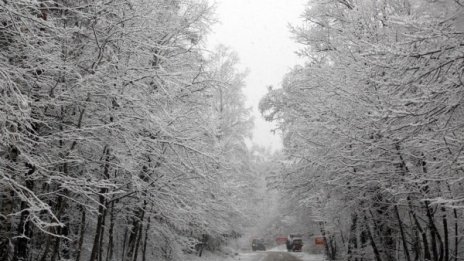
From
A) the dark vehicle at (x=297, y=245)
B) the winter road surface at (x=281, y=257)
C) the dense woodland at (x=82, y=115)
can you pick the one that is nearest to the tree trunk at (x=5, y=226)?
the dense woodland at (x=82, y=115)

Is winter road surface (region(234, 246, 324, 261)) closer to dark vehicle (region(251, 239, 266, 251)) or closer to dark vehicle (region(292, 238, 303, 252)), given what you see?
dark vehicle (region(292, 238, 303, 252))

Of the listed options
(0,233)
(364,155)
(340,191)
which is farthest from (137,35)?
(340,191)

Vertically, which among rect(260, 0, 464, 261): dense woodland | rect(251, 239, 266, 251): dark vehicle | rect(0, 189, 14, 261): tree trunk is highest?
rect(260, 0, 464, 261): dense woodland

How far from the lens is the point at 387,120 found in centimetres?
528

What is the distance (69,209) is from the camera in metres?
7.93

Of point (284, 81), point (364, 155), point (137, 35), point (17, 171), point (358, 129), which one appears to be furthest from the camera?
point (284, 81)

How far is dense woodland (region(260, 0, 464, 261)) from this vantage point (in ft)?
14.5

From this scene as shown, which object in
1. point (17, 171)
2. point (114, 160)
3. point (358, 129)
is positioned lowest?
point (17, 171)

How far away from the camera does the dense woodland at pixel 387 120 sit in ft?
14.5

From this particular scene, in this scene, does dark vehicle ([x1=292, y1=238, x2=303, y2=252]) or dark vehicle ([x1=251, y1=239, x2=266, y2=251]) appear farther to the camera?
dark vehicle ([x1=251, y1=239, x2=266, y2=251])

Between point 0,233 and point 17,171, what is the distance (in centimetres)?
149

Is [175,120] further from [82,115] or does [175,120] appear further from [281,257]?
[281,257]

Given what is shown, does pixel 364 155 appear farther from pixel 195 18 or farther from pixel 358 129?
pixel 195 18

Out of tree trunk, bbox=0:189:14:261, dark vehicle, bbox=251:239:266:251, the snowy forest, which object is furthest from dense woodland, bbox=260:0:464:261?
dark vehicle, bbox=251:239:266:251
